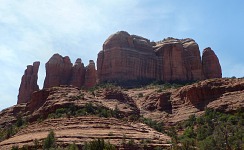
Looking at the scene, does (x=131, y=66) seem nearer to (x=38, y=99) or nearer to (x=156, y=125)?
(x=38, y=99)

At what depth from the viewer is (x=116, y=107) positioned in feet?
226

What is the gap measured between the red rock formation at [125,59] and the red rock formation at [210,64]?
12.6 m

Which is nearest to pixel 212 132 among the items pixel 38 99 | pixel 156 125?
pixel 156 125

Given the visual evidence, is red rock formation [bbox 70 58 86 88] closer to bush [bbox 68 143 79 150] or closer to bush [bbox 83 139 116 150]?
bush [bbox 68 143 79 150]

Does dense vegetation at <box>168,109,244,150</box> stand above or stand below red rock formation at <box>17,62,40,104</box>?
below

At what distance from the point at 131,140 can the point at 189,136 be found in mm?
14268

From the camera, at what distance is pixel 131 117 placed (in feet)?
219

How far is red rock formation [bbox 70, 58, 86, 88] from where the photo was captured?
10697 cm

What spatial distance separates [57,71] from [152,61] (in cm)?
2389

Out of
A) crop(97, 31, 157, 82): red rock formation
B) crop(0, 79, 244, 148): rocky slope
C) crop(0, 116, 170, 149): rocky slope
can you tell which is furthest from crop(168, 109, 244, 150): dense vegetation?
crop(97, 31, 157, 82): red rock formation

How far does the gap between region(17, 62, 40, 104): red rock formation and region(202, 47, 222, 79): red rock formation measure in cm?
4233

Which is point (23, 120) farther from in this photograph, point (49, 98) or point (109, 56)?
point (109, 56)

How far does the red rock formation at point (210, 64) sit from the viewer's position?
10544 centimetres

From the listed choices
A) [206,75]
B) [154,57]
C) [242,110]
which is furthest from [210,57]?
[242,110]
